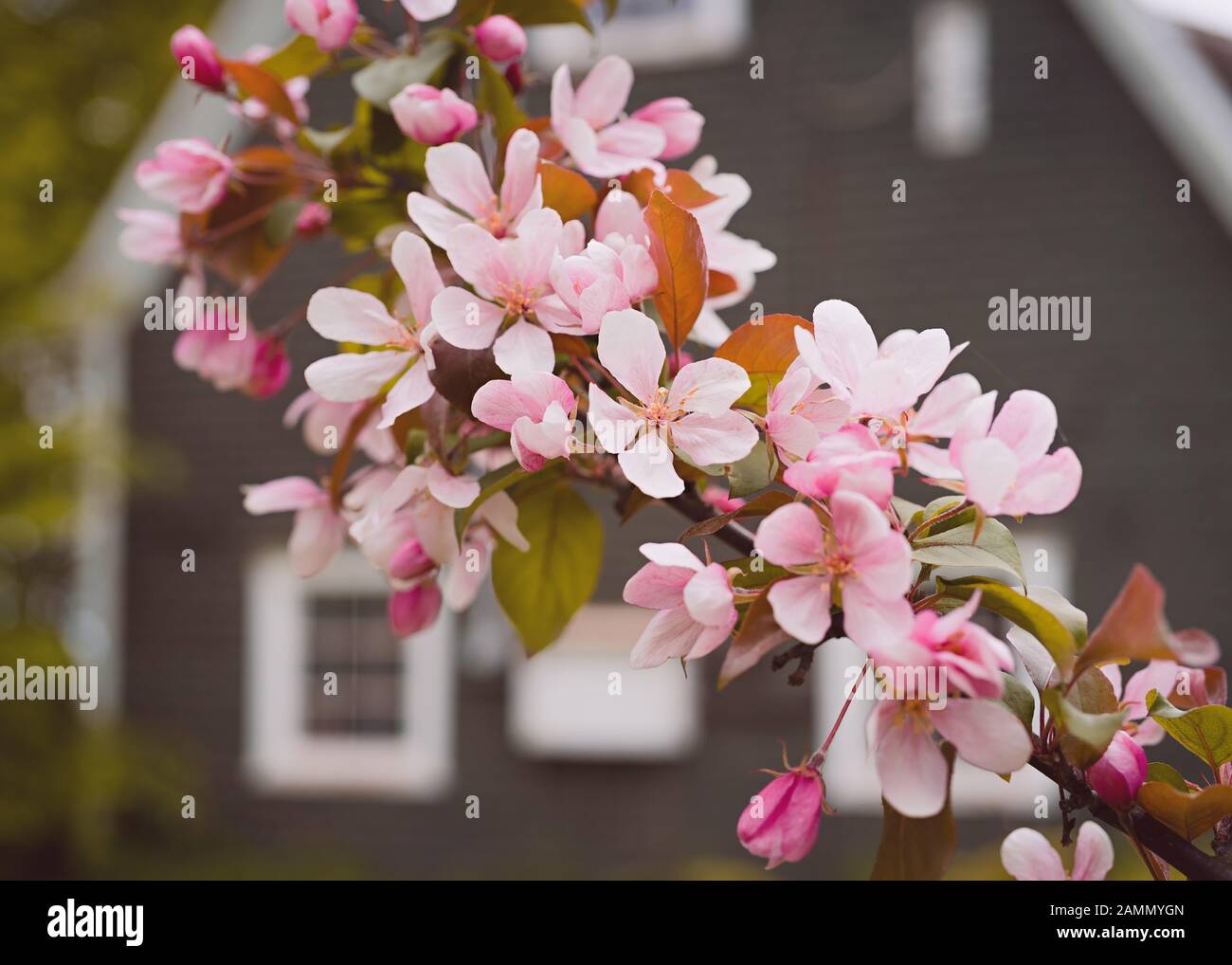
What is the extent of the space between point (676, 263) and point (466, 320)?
10cm

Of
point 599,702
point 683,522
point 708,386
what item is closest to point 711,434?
point 708,386

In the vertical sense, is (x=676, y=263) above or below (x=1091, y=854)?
above

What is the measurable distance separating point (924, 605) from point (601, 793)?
466 cm

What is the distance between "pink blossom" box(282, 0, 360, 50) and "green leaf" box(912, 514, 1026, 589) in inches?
18.5

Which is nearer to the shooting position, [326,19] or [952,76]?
[326,19]

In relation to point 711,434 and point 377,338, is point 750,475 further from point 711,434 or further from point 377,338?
point 377,338

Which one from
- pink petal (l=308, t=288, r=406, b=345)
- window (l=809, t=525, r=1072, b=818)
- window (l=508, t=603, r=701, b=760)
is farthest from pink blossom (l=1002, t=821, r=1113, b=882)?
window (l=508, t=603, r=701, b=760)

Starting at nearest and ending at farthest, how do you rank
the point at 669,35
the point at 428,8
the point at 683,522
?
the point at 428,8 → the point at 683,522 → the point at 669,35

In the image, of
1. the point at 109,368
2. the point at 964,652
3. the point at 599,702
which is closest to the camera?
the point at 964,652

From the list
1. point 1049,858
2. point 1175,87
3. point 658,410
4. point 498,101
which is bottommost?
point 1049,858

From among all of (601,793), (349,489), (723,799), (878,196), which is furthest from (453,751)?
(349,489)

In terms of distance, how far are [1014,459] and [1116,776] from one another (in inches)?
6.6

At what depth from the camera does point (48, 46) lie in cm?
682

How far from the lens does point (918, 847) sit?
1.68 ft
